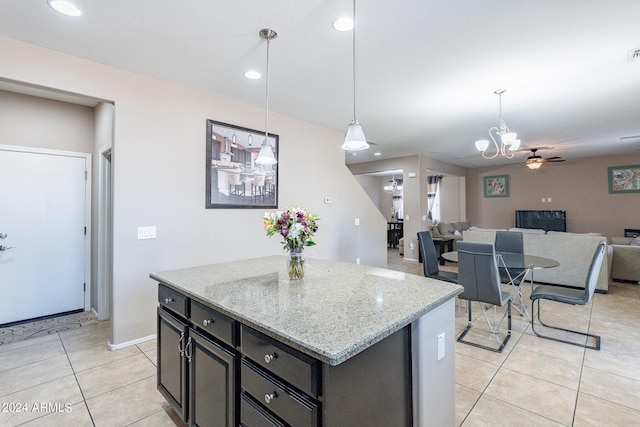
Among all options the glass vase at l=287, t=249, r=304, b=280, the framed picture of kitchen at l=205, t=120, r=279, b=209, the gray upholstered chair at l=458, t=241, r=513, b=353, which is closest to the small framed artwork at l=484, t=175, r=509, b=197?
the gray upholstered chair at l=458, t=241, r=513, b=353

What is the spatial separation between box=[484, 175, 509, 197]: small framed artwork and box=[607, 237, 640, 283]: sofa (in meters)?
4.52

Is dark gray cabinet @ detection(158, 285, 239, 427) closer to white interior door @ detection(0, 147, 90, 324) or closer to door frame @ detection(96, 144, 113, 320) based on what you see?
door frame @ detection(96, 144, 113, 320)

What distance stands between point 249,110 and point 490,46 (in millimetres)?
2703

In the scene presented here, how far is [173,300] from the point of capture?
177 cm

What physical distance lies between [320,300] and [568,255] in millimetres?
5031

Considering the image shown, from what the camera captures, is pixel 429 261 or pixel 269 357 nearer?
pixel 269 357

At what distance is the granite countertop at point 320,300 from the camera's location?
40.5 inches

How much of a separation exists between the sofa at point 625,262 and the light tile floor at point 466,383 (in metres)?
2.36

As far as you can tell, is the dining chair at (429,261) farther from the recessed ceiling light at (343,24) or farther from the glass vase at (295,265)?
the recessed ceiling light at (343,24)

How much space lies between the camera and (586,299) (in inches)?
110

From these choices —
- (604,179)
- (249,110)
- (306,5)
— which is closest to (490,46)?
(306,5)

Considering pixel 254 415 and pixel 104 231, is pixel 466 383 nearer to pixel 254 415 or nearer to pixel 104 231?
pixel 254 415

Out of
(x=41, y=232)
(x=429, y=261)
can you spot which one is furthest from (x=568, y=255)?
(x=41, y=232)

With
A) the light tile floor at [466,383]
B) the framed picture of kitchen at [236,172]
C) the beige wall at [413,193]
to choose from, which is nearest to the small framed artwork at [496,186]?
the beige wall at [413,193]
